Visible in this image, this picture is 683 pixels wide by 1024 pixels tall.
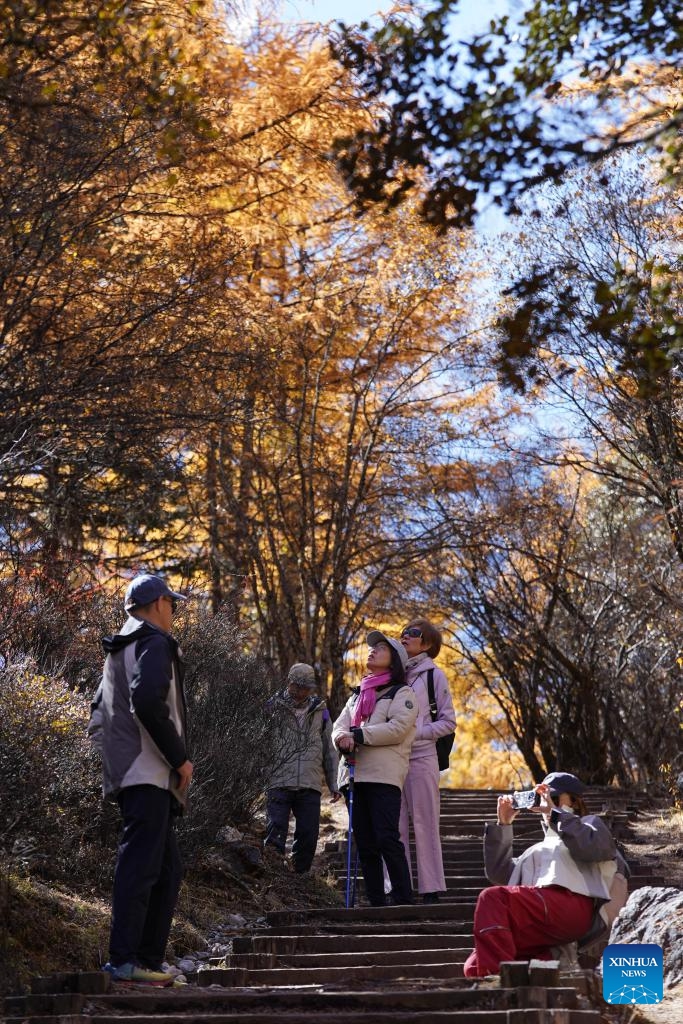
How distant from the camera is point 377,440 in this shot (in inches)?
794

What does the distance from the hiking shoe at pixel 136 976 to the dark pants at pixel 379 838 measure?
2960 mm

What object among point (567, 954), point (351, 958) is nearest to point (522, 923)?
point (567, 954)

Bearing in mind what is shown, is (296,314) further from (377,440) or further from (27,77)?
(27,77)

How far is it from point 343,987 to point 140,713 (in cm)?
143

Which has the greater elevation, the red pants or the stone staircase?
the red pants

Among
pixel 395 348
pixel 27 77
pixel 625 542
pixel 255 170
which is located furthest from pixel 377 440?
pixel 27 77

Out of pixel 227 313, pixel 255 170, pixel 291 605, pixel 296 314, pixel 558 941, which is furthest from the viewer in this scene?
pixel 291 605

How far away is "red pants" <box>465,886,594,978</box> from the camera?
5.45 m

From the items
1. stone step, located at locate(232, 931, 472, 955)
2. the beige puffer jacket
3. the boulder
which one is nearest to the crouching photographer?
stone step, located at locate(232, 931, 472, 955)

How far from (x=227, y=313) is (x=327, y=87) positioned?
3290mm

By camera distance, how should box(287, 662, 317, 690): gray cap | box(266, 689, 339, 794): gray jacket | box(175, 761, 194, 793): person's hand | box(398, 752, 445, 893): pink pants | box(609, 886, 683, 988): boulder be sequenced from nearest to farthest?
box(175, 761, 194, 793): person's hand → box(609, 886, 683, 988): boulder → box(398, 752, 445, 893): pink pants → box(266, 689, 339, 794): gray jacket → box(287, 662, 317, 690): gray cap

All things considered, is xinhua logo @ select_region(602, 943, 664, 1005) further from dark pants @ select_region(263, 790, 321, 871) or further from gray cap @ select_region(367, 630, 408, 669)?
dark pants @ select_region(263, 790, 321, 871)

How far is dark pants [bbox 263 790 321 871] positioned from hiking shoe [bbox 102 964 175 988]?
520cm

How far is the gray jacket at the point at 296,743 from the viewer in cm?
1049
